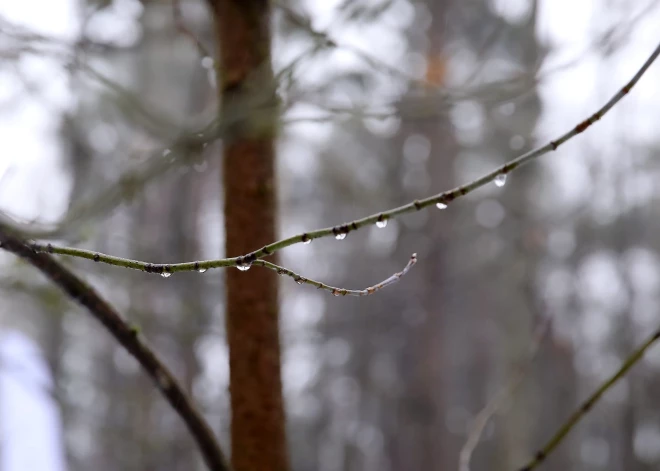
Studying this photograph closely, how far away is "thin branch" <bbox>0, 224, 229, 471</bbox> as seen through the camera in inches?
38.3

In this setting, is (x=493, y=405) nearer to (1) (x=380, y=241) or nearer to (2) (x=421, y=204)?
(2) (x=421, y=204)

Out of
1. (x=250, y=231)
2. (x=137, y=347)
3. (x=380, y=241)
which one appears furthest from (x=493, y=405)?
(x=380, y=241)

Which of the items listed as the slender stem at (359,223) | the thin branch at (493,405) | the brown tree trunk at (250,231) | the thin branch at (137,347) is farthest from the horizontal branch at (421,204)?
the thin branch at (493,405)

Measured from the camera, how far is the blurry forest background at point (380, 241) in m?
1.98

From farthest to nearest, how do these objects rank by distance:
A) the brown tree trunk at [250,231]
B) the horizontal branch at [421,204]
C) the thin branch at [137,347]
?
the brown tree trunk at [250,231]
the thin branch at [137,347]
the horizontal branch at [421,204]

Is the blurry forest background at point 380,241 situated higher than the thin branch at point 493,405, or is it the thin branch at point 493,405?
the blurry forest background at point 380,241

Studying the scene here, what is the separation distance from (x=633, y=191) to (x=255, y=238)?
9.57 metres

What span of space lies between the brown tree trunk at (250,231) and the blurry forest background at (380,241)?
3.0 inches

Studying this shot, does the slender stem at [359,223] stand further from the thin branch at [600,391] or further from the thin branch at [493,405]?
the thin branch at [493,405]

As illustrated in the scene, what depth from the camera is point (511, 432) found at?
27.0 feet

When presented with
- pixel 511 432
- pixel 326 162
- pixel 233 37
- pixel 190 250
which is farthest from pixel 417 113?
pixel 511 432

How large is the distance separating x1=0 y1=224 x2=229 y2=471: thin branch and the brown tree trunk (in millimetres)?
110

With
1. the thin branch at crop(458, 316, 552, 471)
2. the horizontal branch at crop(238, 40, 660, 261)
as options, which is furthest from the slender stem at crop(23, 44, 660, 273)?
the thin branch at crop(458, 316, 552, 471)

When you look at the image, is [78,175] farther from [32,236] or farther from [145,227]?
[32,236]
